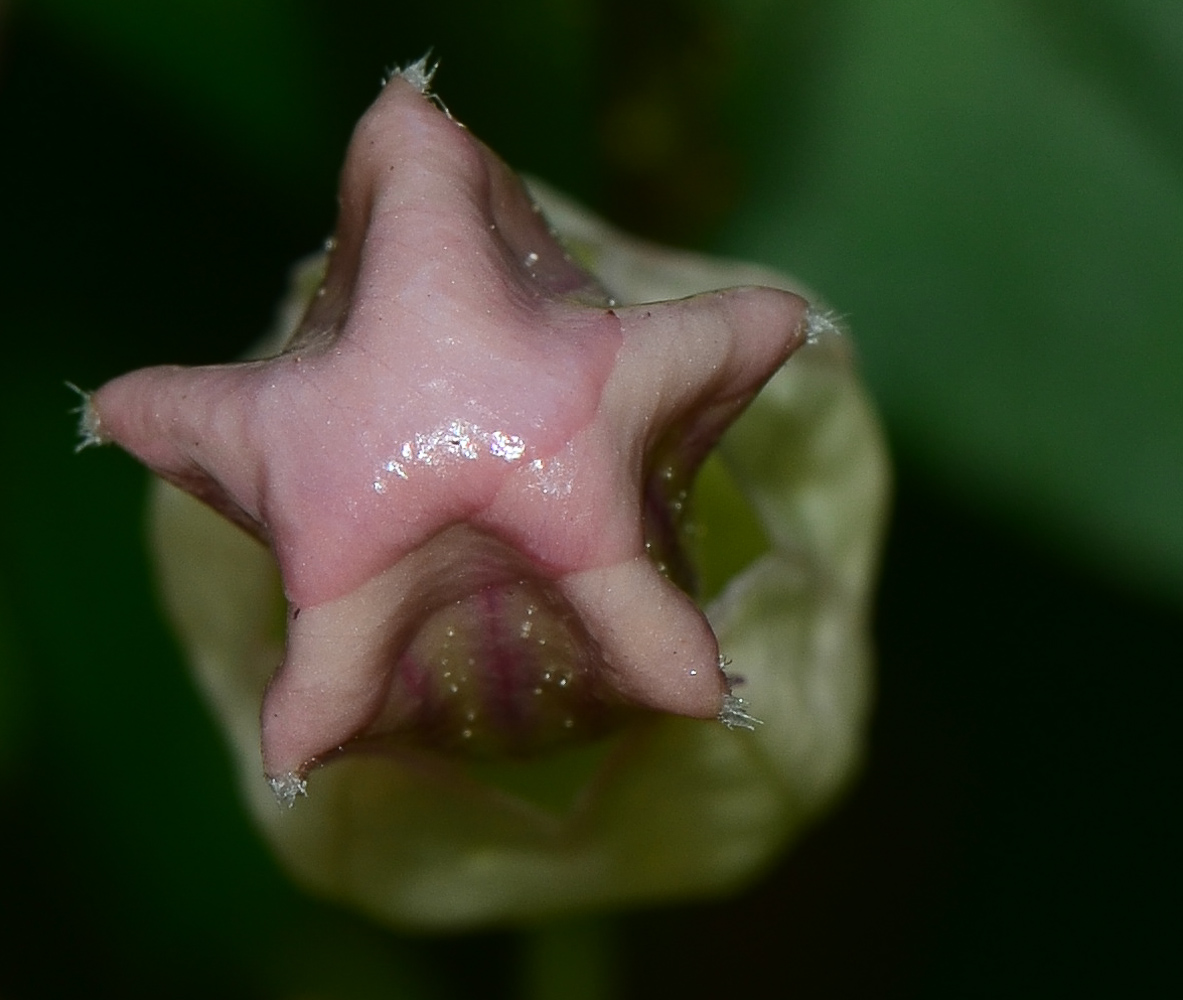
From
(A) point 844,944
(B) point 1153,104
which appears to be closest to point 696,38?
(B) point 1153,104

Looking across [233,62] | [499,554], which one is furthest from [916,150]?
[499,554]

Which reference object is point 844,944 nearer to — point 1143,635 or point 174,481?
point 1143,635

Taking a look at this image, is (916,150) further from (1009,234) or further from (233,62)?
(233,62)

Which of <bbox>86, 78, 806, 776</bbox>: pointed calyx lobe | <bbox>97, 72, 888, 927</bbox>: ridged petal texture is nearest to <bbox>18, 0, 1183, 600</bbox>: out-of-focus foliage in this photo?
<bbox>97, 72, 888, 927</bbox>: ridged petal texture

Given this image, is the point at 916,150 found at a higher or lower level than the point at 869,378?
higher

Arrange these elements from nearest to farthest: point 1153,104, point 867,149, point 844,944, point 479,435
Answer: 1. point 479,435
2. point 1153,104
3. point 867,149
4. point 844,944

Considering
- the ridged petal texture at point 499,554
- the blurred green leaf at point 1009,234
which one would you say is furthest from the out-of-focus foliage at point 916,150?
the ridged petal texture at point 499,554
